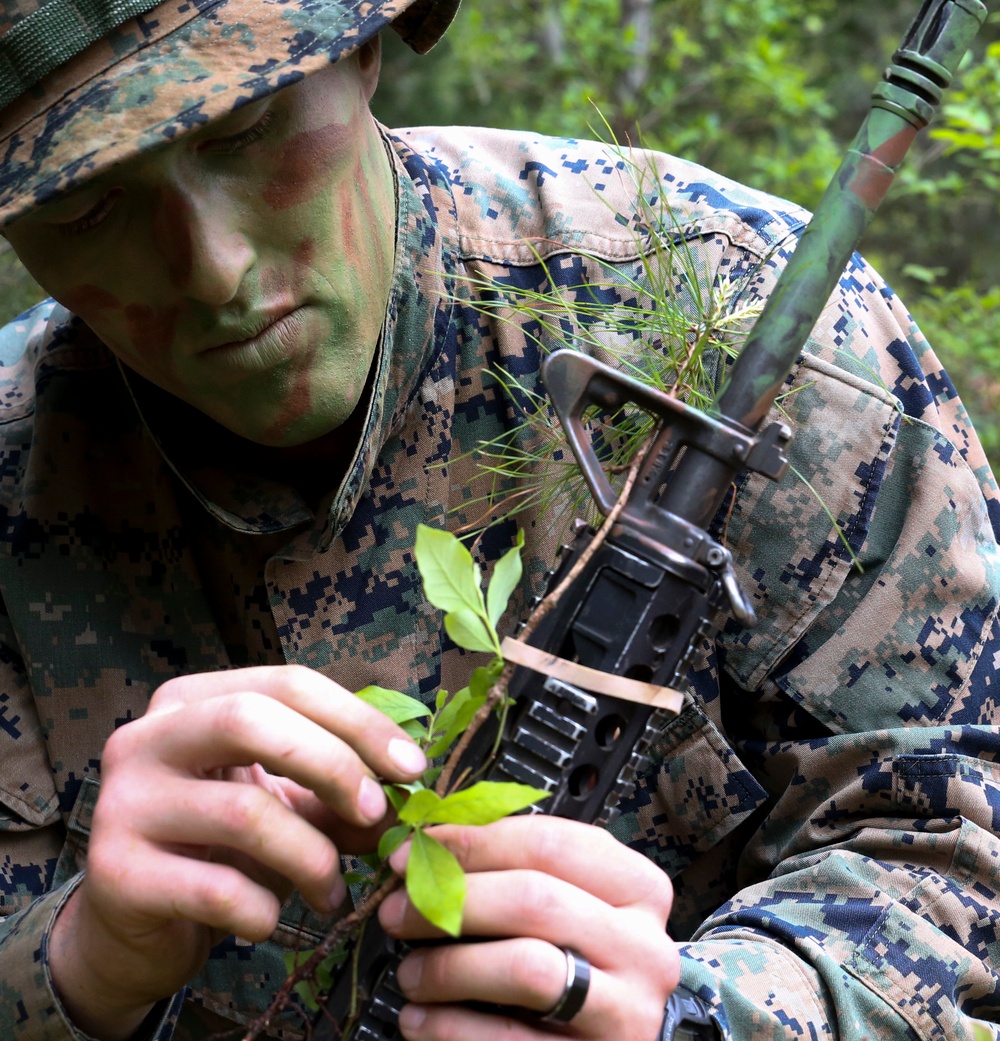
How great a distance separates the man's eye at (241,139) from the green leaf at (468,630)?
2.10ft

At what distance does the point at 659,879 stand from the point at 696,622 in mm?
250

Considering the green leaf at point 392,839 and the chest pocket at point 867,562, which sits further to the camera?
the chest pocket at point 867,562

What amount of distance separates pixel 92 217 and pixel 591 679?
82 centimetres

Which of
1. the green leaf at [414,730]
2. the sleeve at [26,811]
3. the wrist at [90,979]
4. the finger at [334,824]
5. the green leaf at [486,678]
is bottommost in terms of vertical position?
the sleeve at [26,811]

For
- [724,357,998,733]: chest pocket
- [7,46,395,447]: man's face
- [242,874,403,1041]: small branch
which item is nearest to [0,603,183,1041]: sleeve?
[7,46,395,447]: man's face

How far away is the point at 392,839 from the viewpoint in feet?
3.73

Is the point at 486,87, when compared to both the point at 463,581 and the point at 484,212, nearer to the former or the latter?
the point at 484,212

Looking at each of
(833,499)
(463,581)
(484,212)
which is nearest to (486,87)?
(484,212)

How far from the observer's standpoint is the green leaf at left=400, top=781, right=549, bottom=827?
40.0 inches

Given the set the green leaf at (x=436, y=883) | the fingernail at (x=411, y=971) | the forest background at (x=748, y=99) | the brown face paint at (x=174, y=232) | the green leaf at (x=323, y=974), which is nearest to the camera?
the green leaf at (x=436, y=883)

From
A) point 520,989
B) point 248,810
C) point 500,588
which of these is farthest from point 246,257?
point 520,989

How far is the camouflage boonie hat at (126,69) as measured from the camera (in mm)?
1259

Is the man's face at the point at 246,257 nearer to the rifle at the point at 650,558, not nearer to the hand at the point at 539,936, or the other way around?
the rifle at the point at 650,558

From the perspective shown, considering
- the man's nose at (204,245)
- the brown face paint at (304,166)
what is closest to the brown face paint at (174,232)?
the man's nose at (204,245)
